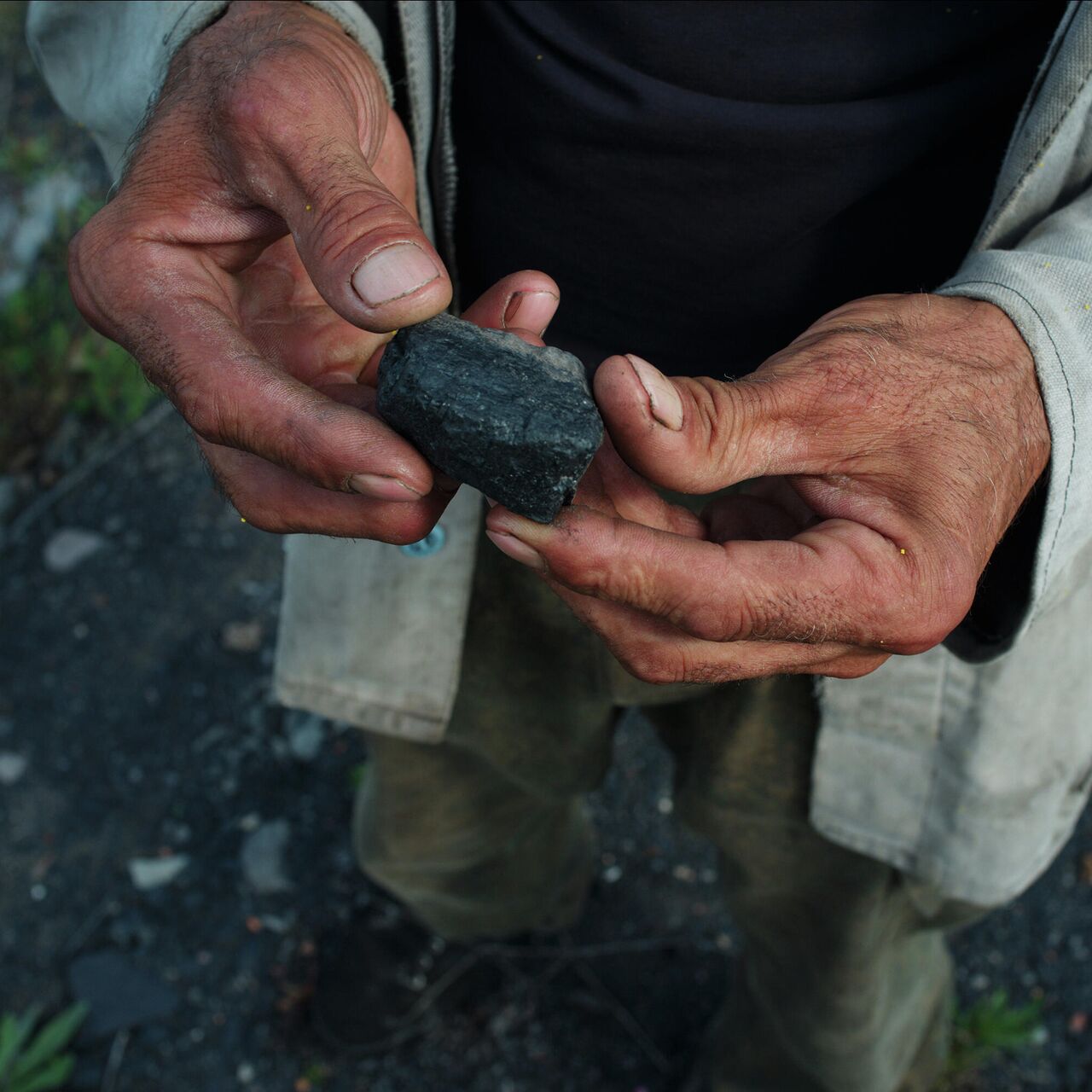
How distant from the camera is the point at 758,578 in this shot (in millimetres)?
1302

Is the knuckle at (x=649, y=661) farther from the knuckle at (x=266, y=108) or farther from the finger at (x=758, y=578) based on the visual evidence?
the knuckle at (x=266, y=108)

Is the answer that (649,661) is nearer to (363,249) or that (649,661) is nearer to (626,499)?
(626,499)

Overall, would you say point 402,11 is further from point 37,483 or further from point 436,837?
point 37,483

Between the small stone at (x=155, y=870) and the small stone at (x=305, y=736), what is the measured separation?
1.54 feet

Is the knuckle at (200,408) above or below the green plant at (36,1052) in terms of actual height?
above

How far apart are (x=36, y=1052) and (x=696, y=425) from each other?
2523 mm

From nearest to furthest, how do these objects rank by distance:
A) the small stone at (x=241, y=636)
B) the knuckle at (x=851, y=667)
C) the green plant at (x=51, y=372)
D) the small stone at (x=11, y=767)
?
the knuckle at (x=851, y=667), the small stone at (x=11, y=767), the small stone at (x=241, y=636), the green plant at (x=51, y=372)

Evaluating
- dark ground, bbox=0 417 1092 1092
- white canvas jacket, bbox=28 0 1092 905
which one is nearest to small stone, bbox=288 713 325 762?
dark ground, bbox=0 417 1092 1092

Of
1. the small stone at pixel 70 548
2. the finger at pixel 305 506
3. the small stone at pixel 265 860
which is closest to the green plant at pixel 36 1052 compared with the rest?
the small stone at pixel 265 860

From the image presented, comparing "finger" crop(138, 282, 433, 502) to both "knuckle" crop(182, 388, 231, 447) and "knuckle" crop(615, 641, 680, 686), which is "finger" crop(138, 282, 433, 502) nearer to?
"knuckle" crop(182, 388, 231, 447)

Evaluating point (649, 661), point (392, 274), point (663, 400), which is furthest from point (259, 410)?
point (649, 661)

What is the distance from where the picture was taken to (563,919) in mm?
3059

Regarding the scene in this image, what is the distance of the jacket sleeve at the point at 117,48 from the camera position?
5.62 ft

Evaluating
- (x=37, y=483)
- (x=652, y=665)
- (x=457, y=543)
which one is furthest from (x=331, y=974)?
(x=37, y=483)
